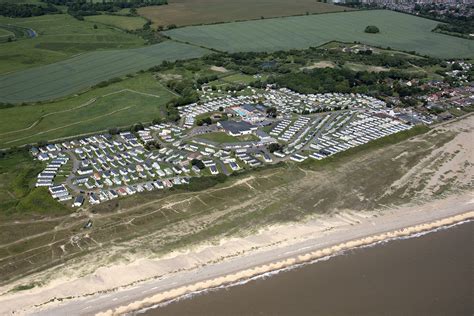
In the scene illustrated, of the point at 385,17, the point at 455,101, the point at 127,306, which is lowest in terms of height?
the point at 127,306

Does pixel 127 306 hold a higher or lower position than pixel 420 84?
lower

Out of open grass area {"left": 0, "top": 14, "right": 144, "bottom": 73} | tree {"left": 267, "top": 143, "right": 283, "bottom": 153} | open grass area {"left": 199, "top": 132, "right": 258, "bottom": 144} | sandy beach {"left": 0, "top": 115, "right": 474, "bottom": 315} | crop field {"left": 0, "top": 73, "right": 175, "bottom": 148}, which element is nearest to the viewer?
sandy beach {"left": 0, "top": 115, "right": 474, "bottom": 315}

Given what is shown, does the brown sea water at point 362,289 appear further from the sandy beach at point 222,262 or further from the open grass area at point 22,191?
the open grass area at point 22,191

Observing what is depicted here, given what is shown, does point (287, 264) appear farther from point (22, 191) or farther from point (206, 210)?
point (22, 191)

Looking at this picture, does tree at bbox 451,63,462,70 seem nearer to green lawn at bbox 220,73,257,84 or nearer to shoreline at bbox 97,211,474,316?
green lawn at bbox 220,73,257,84

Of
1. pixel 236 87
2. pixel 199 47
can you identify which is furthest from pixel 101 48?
pixel 236 87

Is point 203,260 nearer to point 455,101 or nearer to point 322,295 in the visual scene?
point 322,295

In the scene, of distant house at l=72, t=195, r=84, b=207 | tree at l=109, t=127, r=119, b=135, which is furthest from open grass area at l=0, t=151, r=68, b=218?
tree at l=109, t=127, r=119, b=135
